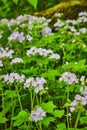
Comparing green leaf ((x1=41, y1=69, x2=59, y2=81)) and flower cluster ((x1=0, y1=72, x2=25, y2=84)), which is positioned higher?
green leaf ((x1=41, y1=69, x2=59, y2=81))

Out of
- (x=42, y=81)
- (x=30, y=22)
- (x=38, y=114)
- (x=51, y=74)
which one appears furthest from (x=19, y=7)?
(x=38, y=114)

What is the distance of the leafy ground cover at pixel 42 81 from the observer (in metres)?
2.60

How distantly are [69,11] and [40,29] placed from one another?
4.40 ft

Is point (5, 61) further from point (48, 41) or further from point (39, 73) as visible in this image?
point (48, 41)

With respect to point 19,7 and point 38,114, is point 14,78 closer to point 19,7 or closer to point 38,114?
point 38,114

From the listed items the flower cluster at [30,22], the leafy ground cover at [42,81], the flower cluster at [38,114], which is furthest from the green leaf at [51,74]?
the flower cluster at [30,22]


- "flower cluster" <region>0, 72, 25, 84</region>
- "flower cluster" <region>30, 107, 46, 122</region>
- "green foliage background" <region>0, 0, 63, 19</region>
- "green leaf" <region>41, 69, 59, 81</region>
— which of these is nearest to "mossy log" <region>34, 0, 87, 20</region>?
"green foliage background" <region>0, 0, 63, 19</region>

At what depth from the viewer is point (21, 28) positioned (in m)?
4.79

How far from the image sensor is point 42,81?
2.70m

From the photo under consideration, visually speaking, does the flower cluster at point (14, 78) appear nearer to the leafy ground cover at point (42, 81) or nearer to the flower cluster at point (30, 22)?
the leafy ground cover at point (42, 81)

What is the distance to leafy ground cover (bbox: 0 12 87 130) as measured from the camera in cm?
260

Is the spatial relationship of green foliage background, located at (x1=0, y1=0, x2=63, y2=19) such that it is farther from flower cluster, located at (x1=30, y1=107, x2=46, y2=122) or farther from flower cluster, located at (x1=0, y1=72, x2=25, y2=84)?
flower cluster, located at (x1=30, y1=107, x2=46, y2=122)

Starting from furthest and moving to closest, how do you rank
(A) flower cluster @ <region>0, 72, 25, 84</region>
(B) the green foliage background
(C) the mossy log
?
(B) the green foliage background < (C) the mossy log < (A) flower cluster @ <region>0, 72, 25, 84</region>

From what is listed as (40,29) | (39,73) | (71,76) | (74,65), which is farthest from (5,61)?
(40,29)
